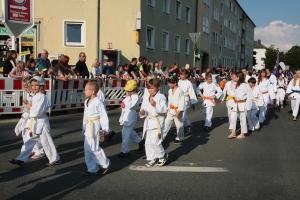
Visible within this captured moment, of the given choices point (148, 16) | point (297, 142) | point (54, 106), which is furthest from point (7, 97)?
point (148, 16)

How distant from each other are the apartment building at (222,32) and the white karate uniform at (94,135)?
23375 millimetres

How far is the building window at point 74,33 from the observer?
2214cm

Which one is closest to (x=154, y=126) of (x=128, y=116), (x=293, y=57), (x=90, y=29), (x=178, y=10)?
(x=128, y=116)

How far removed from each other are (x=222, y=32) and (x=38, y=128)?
162 ft

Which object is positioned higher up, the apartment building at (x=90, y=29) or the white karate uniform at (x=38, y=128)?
the apartment building at (x=90, y=29)

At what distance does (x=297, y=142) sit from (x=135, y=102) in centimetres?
431

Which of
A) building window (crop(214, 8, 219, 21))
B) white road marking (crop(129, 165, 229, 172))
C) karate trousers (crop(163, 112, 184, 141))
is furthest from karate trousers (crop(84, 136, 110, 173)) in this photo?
building window (crop(214, 8, 219, 21))

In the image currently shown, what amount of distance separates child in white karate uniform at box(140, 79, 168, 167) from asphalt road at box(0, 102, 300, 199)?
0.26 meters

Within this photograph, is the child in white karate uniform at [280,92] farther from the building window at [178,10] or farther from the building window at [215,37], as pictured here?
the building window at [215,37]

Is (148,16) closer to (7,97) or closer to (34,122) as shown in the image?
(7,97)

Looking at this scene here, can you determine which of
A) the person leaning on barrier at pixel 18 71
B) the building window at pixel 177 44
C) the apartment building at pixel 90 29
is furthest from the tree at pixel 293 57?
the person leaning on barrier at pixel 18 71

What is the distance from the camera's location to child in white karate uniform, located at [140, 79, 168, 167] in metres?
6.22

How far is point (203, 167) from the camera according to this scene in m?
6.22

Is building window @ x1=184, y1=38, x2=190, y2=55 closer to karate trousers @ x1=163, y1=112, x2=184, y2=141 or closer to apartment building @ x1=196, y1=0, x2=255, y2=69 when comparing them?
apartment building @ x1=196, y1=0, x2=255, y2=69
